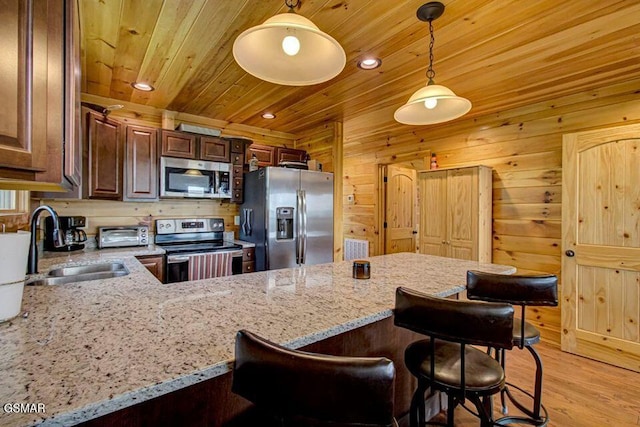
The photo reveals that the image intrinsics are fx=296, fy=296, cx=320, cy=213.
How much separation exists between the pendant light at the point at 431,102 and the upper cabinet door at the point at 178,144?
241 cm

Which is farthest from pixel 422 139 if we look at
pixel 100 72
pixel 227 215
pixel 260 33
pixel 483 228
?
pixel 100 72

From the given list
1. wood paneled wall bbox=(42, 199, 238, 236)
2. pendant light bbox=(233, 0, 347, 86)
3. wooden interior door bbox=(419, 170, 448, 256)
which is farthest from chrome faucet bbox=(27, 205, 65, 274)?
wooden interior door bbox=(419, 170, 448, 256)

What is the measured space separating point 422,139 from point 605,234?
225 cm

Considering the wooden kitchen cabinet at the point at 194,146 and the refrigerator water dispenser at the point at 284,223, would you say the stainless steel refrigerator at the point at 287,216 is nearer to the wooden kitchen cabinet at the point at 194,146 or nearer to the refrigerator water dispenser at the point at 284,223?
the refrigerator water dispenser at the point at 284,223

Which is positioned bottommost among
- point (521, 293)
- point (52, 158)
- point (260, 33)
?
point (521, 293)

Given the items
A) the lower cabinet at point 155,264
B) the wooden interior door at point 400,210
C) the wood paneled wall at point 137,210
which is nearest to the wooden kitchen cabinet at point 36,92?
the lower cabinet at point 155,264

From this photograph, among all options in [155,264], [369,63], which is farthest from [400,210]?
[155,264]

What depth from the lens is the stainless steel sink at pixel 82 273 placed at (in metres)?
1.82

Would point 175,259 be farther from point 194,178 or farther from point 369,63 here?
point 369,63

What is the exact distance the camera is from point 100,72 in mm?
2607

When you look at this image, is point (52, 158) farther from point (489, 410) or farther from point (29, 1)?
point (489, 410)

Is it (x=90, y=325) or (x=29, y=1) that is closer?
(x=29, y=1)

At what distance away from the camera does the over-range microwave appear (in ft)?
10.6

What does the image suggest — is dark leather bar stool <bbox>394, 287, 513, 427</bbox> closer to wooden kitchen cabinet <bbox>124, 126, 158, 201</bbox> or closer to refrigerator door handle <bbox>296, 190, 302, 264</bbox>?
refrigerator door handle <bbox>296, 190, 302, 264</bbox>
